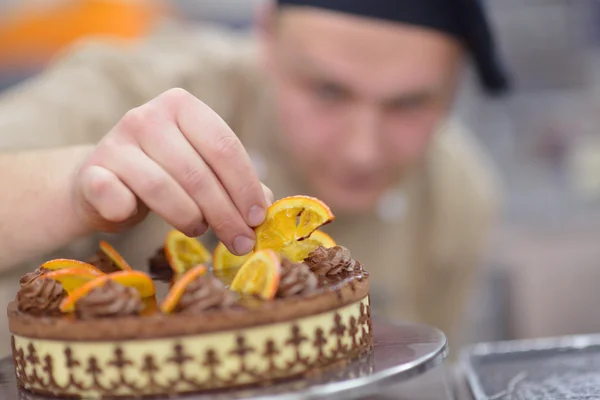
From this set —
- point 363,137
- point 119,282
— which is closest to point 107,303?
point 119,282

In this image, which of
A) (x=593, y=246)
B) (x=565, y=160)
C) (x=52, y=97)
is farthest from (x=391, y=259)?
(x=565, y=160)

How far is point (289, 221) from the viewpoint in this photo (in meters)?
1.09

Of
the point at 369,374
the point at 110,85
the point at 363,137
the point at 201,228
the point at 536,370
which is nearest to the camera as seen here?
the point at 369,374

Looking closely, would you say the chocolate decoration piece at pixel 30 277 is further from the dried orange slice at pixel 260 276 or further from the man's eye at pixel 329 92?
the man's eye at pixel 329 92

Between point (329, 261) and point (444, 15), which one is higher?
point (444, 15)

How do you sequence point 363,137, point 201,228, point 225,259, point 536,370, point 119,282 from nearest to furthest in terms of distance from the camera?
point 119,282
point 201,228
point 225,259
point 536,370
point 363,137

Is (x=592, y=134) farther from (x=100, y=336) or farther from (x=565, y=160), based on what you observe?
(x=100, y=336)

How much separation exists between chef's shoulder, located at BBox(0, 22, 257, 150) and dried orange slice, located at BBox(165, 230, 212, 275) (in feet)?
1.91

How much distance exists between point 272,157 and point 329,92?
53 cm

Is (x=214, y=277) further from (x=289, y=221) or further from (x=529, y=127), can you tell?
(x=529, y=127)

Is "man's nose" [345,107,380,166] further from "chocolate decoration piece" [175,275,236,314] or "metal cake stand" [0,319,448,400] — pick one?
"chocolate decoration piece" [175,275,236,314]

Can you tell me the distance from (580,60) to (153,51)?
256cm

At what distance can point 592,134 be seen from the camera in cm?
416

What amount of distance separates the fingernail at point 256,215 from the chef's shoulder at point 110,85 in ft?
2.53
